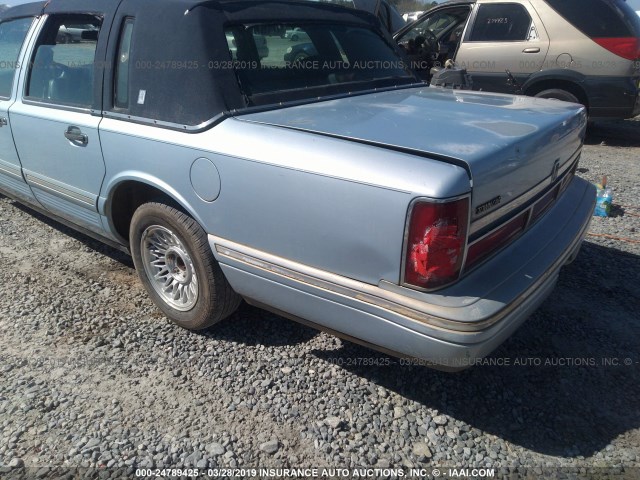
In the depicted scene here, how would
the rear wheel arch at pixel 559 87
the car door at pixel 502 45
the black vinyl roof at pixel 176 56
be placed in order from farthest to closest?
the car door at pixel 502 45 < the rear wheel arch at pixel 559 87 < the black vinyl roof at pixel 176 56

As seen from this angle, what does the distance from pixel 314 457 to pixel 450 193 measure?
122 centimetres

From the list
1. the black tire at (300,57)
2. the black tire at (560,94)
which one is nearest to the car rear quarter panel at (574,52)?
the black tire at (560,94)

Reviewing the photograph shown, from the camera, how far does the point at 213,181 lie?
2.39m

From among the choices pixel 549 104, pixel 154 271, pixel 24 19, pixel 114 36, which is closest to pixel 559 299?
pixel 549 104

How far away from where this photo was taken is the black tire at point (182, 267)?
264cm

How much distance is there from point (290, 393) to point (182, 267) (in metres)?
A: 0.96

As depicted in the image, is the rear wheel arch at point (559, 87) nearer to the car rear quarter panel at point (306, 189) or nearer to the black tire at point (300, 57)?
the black tire at point (300, 57)

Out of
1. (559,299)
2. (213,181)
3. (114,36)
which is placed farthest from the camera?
(559,299)

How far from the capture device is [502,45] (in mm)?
7027

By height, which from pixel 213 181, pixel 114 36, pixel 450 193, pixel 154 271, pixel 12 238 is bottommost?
pixel 12 238

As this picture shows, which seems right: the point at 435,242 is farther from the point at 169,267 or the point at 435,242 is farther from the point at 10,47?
the point at 10,47

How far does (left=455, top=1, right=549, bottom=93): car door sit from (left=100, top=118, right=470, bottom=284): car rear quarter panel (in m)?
5.73

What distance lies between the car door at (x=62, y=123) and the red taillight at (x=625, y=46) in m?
6.03

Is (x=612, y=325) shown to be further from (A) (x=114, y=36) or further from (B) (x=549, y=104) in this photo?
(A) (x=114, y=36)
